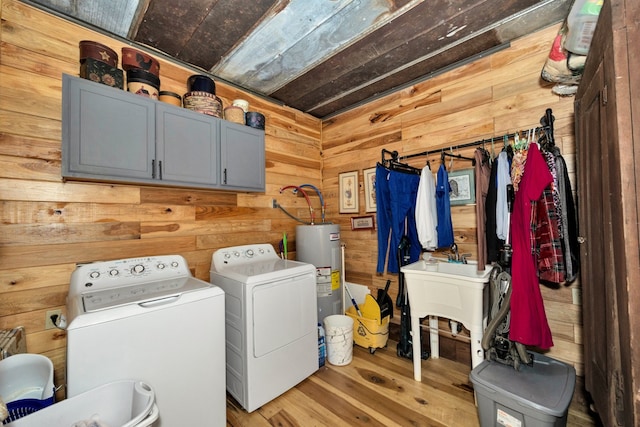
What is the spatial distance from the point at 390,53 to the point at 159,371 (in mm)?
2529

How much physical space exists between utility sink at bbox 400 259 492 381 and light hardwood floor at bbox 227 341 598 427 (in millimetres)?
172

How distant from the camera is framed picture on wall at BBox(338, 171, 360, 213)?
113 inches

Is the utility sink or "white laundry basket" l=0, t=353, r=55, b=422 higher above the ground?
the utility sink

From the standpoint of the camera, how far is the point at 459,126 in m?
2.19

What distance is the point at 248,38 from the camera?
1808 millimetres

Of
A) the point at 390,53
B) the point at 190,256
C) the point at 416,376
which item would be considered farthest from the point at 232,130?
the point at 416,376

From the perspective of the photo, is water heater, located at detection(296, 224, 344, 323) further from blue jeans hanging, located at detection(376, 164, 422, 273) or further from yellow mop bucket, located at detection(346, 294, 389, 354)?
blue jeans hanging, located at detection(376, 164, 422, 273)

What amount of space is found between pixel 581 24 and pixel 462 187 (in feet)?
3.74

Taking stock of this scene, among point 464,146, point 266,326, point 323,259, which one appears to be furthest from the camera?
point 323,259

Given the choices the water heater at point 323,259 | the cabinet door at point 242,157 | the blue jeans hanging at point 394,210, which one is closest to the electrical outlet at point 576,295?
the blue jeans hanging at point 394,210

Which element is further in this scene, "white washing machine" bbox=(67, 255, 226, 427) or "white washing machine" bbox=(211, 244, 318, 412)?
"white washing machine" bbox=(211, 244, 318, 412)

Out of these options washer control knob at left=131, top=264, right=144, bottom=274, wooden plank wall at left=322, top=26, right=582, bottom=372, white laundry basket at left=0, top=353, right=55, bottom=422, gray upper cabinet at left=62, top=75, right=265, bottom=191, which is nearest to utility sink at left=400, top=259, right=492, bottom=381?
wooden plank wall at left=322, top=26, right=582, bottom=372

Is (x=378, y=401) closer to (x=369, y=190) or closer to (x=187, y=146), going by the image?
(x=369, y=190)

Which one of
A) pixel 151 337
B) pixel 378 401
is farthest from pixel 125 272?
pixel 378 401
